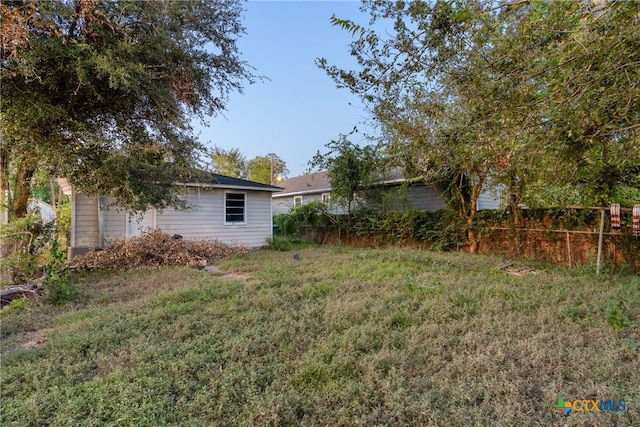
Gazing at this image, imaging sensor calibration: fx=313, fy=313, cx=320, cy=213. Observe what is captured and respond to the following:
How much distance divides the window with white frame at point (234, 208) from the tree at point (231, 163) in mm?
14736

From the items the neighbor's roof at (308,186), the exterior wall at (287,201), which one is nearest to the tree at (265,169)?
the neighbor's roof at (308,186)

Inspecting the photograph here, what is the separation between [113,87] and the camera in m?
4.80

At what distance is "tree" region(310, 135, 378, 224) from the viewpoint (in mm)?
10367

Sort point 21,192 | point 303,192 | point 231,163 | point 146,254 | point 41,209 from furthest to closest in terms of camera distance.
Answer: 1. point 231,163
2. point 303,192
3. point 41,209
4. point 146,254
5. point 21,192

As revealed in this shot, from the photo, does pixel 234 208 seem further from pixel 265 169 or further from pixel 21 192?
pixel 265 169

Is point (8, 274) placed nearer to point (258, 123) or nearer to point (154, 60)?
point (154, 60)

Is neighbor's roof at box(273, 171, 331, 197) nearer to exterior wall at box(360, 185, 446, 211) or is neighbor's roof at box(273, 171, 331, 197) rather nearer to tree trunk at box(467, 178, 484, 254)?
exterior wall at box(360, 185, 446, 211)

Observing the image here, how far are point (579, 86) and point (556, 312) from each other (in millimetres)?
2584

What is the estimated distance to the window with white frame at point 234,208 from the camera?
34.1 feet

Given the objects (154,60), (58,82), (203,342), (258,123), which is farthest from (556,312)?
(258,123)

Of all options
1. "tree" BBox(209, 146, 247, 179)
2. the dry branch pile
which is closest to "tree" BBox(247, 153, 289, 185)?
"tree" BBox(209, 146, 247, 179)

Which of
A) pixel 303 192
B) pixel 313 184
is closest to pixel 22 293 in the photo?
pixel 303 192

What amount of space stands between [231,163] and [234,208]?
17.3 meters

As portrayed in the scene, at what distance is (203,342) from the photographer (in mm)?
2994
